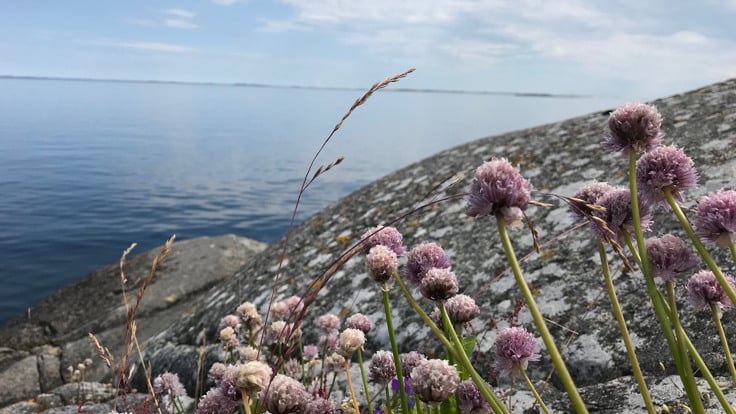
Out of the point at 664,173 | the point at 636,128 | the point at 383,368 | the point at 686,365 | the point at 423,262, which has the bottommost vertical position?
the point at 383,368

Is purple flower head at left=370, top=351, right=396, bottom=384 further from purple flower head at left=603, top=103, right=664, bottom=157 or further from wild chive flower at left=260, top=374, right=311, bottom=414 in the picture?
purple flower head at left=603, top=103, right=664, bottom=157

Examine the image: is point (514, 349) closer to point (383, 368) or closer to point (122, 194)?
point (383, 368)

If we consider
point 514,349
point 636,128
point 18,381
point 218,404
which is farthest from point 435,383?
point 18,381

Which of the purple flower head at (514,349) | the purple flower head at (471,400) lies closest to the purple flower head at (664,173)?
the purple flower head at (514,349)

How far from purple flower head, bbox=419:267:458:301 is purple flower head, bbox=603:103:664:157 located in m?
0.73

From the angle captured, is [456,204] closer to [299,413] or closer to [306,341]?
[306,341]

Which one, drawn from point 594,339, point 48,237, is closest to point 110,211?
point 48,237

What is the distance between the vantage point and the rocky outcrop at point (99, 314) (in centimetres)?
842

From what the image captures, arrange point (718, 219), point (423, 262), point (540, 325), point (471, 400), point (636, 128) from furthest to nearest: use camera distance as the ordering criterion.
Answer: point (423, 262)
point (471, 400)
point (636, 128)
point (718, 219)
point (540, 325)

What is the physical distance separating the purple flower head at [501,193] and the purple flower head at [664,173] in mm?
512

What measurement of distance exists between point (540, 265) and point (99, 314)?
397 inches

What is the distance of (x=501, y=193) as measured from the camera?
4.25 feet

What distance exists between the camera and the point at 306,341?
196 inches

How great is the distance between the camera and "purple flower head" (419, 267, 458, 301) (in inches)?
71.1
